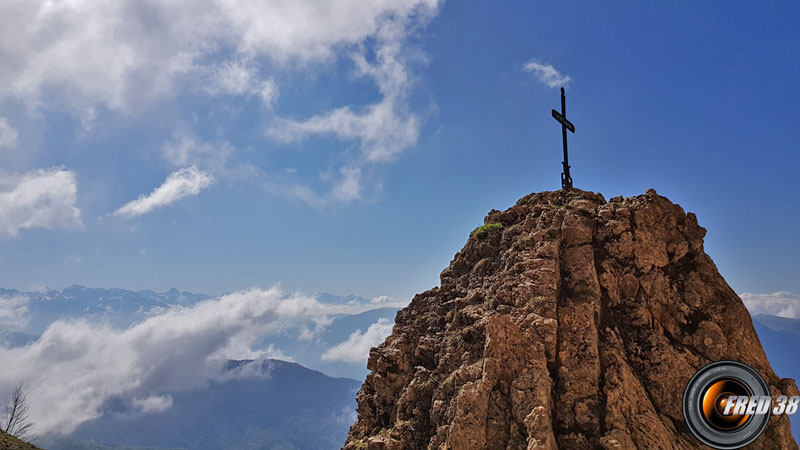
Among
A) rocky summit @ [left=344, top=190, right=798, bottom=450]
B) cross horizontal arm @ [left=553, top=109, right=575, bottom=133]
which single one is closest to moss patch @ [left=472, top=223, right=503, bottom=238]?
rocky summit @ [left=344, top=190, right=798, bottom=450]

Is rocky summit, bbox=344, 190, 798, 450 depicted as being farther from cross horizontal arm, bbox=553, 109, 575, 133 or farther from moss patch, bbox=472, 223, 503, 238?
cross horizontal arm, bbox=553, 109, 575, 133

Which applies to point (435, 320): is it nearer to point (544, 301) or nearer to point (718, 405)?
point (544, 301)

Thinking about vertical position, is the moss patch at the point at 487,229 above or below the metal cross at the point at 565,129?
below

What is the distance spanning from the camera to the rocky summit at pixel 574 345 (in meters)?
20.4

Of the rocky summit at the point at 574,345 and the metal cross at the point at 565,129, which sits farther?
the metal cross at the point at 565,129

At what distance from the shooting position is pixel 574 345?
22016 mm

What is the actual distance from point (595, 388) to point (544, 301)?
4.41 meters

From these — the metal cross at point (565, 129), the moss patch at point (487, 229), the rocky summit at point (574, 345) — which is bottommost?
the rocky summit at point (574, 345)

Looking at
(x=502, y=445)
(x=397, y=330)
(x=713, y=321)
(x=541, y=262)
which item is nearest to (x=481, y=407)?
(x=502, y=445)

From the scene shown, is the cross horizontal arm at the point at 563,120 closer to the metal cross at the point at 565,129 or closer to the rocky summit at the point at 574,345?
the metal cross at the point at 565,129

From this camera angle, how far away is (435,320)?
94.5ft

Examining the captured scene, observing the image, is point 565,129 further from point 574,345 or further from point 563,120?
point 574,345

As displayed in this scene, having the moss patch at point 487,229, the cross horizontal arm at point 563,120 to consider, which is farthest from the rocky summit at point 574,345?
the cross horizontal arm at point 563,120

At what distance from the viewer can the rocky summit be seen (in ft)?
67.1
